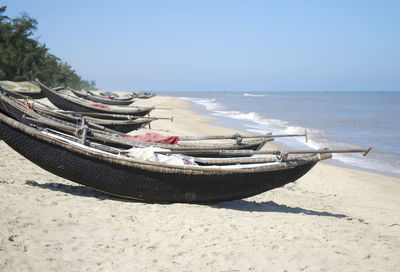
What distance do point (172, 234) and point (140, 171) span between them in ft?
3.39

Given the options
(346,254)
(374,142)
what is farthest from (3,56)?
(346,254)

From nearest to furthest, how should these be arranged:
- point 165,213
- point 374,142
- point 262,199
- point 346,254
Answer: point 346,254 → point 165,213 → point 262,199 → point 374,142

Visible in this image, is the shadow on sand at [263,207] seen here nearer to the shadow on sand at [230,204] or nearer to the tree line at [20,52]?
the shadow on sand at [230,204]

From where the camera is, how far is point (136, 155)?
505cm

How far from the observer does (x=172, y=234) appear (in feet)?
12.5

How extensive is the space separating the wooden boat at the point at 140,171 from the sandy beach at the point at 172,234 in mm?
202

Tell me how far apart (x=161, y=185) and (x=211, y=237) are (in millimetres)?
1133

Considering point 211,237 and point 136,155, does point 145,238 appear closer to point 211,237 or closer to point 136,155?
point 211,237

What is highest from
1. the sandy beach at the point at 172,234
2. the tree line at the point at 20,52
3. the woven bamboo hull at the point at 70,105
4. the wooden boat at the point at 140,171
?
the tree line at the point at 20,52

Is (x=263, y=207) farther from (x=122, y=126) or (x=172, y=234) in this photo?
(x=122, y=126)

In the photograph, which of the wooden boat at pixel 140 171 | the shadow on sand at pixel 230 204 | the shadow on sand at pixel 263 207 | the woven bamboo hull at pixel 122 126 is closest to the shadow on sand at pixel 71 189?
the shadow on sand at pixel 230 204

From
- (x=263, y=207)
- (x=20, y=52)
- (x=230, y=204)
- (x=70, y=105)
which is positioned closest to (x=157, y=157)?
(x=230, y=204)

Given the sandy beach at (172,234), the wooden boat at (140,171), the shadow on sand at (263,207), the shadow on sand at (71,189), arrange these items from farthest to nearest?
the shadow on sand at (263,207)
the shadow on sand at (71,189)
the wooden boat at (140,171)
the sandy beach at (172,234)

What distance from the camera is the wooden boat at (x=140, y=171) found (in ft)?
14.5
